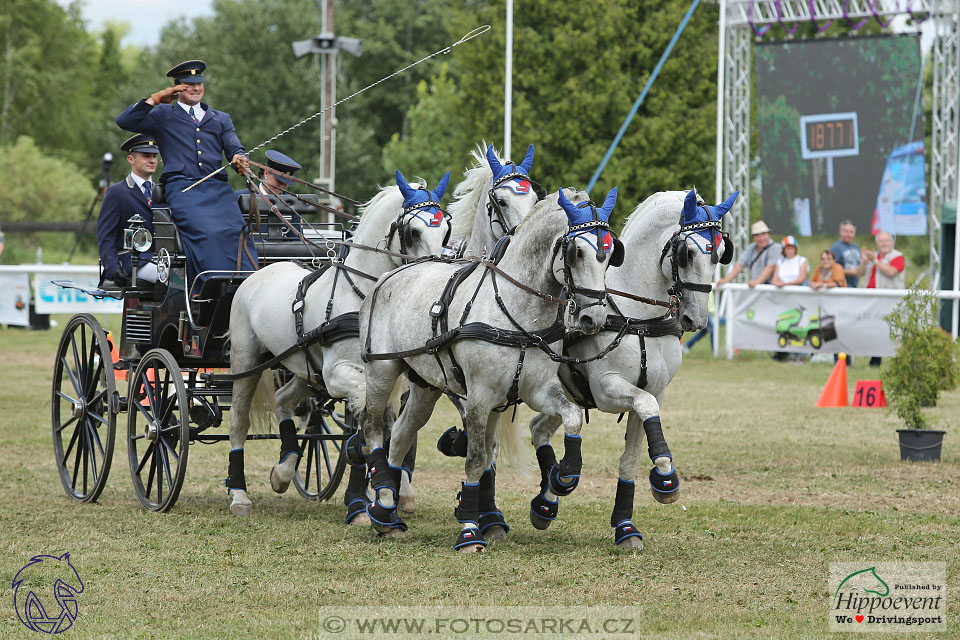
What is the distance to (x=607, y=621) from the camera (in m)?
5.20

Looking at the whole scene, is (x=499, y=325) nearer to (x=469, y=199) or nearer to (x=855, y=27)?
(x=469, y=199)

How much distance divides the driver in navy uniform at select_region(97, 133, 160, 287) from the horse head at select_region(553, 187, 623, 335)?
355cm

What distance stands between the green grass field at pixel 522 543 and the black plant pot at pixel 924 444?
0.50 ft

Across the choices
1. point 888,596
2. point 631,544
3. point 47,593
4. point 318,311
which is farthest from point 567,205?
point 47,593

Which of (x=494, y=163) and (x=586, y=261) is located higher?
(x=494, y=163)

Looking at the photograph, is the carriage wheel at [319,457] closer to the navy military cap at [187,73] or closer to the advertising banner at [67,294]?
the navy military cap at [187,73]

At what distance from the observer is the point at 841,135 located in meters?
20.0

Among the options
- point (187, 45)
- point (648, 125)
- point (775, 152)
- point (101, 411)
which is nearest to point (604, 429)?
point (101, 411)

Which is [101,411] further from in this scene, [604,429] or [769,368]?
[769,368]

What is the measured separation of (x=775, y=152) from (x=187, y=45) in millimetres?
32778

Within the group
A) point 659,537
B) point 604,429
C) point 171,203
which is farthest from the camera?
point 604,429

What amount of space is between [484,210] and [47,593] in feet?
10.7

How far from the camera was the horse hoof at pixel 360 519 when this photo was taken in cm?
773

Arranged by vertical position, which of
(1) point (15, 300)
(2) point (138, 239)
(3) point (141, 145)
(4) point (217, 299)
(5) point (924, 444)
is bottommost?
(5) point (924, 444)
